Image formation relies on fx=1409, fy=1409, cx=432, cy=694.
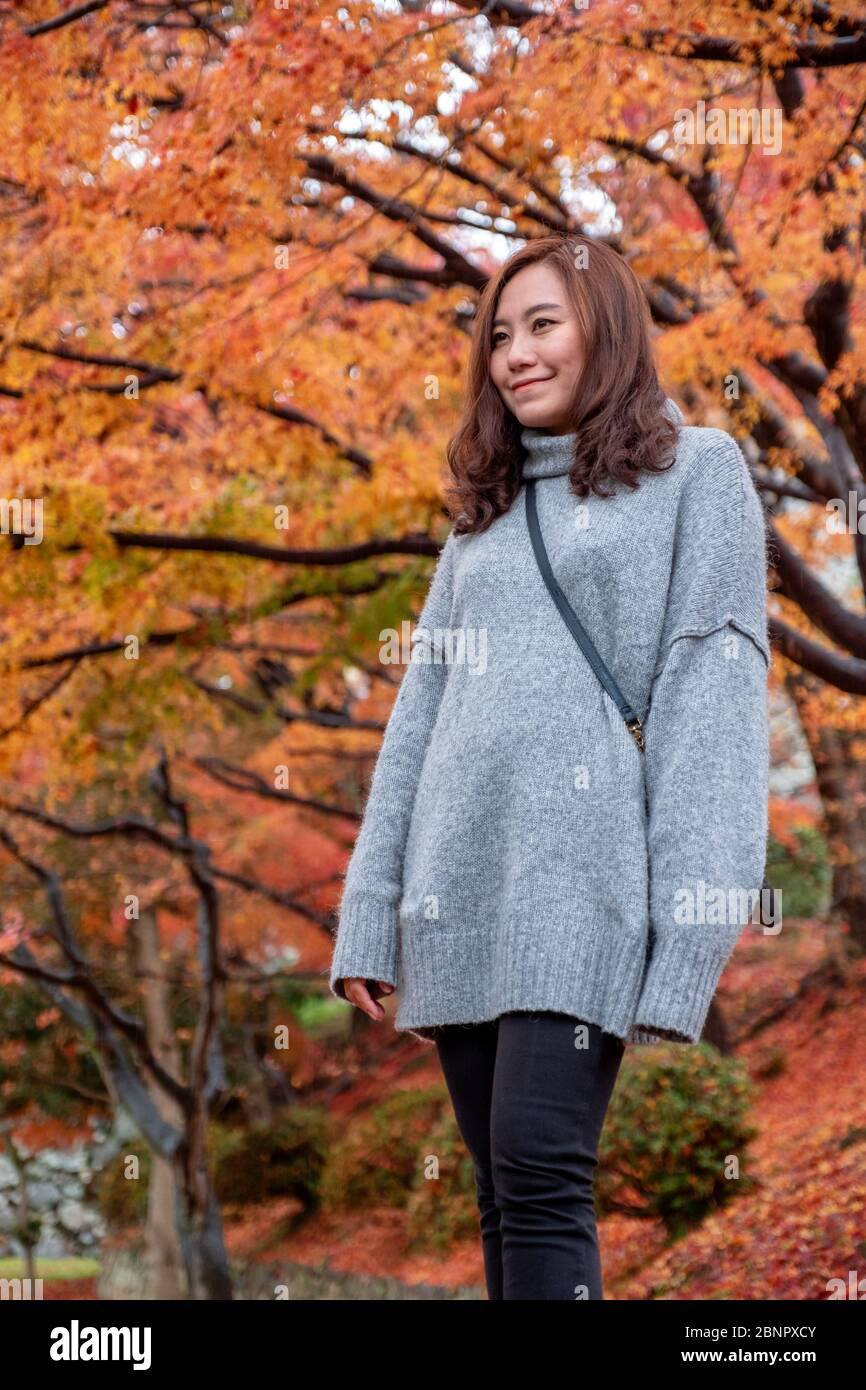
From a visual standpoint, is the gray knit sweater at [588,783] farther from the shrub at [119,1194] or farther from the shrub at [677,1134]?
the shrub at [119,1194]

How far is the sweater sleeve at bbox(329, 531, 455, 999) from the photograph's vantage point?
234 centimetres

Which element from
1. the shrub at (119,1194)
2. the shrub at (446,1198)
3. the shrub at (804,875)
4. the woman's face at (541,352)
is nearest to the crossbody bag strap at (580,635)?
the woman's face at (541,352)

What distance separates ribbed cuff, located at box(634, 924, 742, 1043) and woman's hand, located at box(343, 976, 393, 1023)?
49 centimetres

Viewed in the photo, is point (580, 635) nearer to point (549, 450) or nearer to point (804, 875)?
point (549, 450)

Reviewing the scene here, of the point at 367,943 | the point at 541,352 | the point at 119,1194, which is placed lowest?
the point at 119,1194

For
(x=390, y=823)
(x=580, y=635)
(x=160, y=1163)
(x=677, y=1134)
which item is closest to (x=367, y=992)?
(x=390, y=823)

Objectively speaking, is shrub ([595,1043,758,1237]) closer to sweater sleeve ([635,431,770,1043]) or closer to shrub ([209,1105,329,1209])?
sweater sleeve ([635,431,770,1043])

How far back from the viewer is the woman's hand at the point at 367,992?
233cm

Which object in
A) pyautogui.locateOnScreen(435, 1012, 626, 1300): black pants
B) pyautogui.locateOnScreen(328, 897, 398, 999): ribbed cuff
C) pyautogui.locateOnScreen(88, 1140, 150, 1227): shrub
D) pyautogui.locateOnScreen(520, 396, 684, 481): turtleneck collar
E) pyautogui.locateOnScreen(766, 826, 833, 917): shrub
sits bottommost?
pyautogui.locateOnScreen(88, 1140, 150, 1227): shrub

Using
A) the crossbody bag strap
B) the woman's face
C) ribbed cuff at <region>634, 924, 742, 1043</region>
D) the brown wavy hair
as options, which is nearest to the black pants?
ribbed cuff at <region>634, 924, 742, 1043</region>

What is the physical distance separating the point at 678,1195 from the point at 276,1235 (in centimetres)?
787

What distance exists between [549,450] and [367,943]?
35.8 inches

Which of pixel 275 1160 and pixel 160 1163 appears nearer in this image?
pixel 160 1163

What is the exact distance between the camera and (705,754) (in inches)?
82.7
